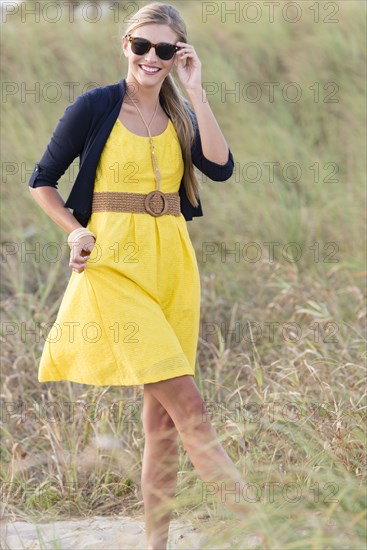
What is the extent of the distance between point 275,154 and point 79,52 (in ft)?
8.10

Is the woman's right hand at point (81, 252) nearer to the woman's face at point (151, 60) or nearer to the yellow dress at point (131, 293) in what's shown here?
the yellow dress at point (131, 293)

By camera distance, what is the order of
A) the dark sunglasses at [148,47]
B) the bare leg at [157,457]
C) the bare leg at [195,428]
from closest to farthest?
1. the bare leg at [195,428]
2. the dark sunglasses at [148,47]
3. the bare leg at [157,457]

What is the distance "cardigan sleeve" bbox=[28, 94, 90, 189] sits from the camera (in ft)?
9.64

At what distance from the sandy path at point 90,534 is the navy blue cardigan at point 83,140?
3.53 ft

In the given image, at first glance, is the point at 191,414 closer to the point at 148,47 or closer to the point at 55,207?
the point at 55,207

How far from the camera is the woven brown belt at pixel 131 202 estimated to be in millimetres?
2963

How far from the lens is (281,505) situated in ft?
8.66

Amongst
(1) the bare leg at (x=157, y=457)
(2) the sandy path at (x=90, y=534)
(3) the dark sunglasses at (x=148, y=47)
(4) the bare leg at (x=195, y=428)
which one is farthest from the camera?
(2) the sandy path at (x=90, y=534)

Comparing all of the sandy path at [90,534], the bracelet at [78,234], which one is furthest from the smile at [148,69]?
the sandy path at [90,534]

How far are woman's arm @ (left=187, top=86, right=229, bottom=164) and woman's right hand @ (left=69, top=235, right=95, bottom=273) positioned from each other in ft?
1.49

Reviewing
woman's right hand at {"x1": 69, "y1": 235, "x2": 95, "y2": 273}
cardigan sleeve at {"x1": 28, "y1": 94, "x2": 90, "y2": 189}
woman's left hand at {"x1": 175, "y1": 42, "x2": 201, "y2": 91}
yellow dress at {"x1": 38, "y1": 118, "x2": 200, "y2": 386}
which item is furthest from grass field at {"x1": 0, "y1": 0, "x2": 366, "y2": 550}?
woman's left hand at {"x1": 175, "y1": 42, "x2": 201, "y2": 91}

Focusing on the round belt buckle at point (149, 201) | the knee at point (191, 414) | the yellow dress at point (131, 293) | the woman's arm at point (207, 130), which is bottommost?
the knee at point (191, 414)

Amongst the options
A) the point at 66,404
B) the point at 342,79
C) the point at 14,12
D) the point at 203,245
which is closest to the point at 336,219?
the point at 203,245

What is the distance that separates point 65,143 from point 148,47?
0.37 metres
